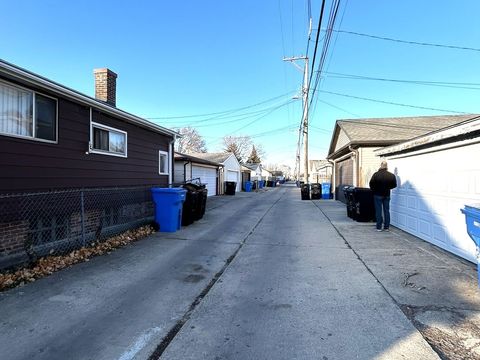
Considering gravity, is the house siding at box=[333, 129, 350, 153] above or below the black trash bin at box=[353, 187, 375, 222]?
above

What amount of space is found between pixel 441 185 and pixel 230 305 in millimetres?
5427

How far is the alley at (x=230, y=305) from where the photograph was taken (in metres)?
3.04

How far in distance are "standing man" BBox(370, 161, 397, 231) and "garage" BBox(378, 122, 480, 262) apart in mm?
415

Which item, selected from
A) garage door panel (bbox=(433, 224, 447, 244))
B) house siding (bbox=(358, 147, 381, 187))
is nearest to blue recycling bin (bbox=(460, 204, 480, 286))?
garage door panel (bbox=(433, 224, 447, 244))

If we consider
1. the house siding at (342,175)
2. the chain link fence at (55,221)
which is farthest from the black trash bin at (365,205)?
the chain link fence at (55,221)

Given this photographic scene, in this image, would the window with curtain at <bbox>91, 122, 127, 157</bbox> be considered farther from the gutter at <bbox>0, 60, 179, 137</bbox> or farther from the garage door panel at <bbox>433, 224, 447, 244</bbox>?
the garage door panel at <bbox>433, 224, 447, 244</bbox>

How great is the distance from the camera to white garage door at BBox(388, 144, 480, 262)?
19.5 ft

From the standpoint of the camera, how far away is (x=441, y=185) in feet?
22.6

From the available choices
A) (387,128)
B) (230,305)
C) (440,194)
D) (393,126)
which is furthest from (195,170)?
(230,305)

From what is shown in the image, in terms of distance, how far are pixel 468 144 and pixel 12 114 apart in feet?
27.4

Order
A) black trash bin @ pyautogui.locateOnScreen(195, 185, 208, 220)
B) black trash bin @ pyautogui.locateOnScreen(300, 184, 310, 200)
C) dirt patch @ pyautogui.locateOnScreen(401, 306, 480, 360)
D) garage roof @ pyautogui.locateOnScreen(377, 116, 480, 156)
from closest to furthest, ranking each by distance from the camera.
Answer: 1. dirt patch @ pyautogui.locateOnScreen(401, 306, 480, 360)
2. garage roof @ pyautogui.locateOnScreen(377, 116, 480, 156)
3. black trash bin @ pyautogui.locateOnScreen(195, 185, 208, 220)
4. black trash bin @ pyautogui.locateOnScreen(300, 184, 310, 200)

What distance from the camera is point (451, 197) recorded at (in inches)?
255

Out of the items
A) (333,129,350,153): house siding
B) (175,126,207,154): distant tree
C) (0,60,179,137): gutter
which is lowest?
(0,60,179,137): gutter

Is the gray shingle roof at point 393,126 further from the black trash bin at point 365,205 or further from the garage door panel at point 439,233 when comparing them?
the garage door panel at point 439,233
